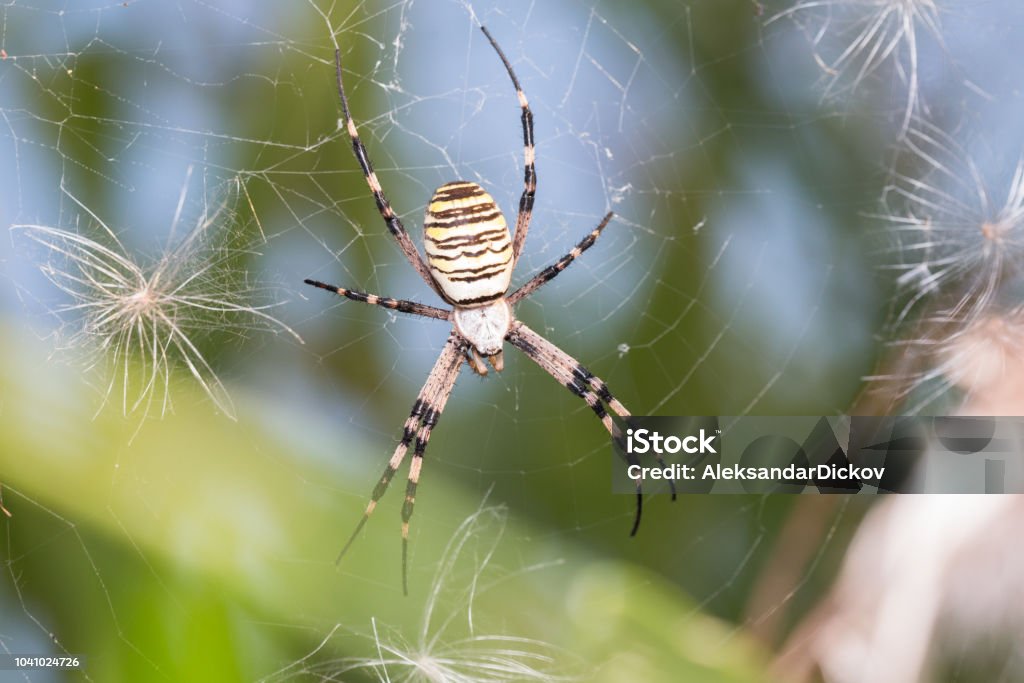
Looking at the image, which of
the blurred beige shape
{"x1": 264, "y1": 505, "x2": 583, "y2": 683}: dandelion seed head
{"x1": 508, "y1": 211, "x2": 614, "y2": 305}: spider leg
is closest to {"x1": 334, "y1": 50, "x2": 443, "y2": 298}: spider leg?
{"x1": 508, "y1": 211, "x2": 614, "y2": 305}: spider leg

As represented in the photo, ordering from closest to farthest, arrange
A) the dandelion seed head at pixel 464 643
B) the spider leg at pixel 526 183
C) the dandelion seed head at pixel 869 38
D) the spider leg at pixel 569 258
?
the dandelion seed head at pixel 464 643 → the spider leg at pixel 526 183 → the spider leg at pixel 569 258 → the dandelion seed head at pixel 869 38

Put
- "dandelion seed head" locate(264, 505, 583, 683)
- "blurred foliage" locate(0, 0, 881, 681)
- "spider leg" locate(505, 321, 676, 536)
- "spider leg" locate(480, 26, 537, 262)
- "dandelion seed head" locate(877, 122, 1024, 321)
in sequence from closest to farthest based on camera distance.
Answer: "blurred foliage" locate(0, 0, 881, 681)
"dandelion seed head" locate(264, 505, 583, 683)
"spider leg" locate(480, 26, 537, 262)
"spider leg" locate(505, 321, 676, 536)
"dandelion seed head" locate(877, 122, 1024, 321)

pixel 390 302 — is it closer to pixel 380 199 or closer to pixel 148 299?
pixel 380 199

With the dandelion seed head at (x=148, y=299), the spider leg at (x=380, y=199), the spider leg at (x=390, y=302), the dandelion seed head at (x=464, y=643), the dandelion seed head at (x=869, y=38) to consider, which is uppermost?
the dandelion seed head at (x=869, y=38)

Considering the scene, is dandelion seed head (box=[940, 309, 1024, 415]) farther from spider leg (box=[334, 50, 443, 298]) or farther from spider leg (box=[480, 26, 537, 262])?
spider leg (box=[334, 50, 443, 298])

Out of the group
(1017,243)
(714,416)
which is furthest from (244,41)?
(1017,243)

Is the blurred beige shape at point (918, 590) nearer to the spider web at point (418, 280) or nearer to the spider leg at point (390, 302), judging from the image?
the spider web at point (418, 280)

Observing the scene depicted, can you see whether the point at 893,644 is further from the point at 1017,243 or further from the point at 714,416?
the point at 1017,243

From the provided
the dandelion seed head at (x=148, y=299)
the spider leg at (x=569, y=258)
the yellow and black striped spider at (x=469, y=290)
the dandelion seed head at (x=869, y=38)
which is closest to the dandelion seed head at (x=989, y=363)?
the dandelion seed head at (x=869, y=38)
